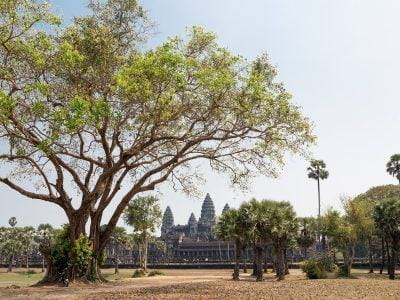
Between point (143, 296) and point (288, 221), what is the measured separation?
23.9 m

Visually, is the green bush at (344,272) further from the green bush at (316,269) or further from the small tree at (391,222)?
the small tree at (391,222)

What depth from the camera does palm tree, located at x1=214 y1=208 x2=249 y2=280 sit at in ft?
144

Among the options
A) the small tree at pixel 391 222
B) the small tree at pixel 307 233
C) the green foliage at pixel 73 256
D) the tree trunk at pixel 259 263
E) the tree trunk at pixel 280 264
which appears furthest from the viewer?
the small tree at pixel 307 233

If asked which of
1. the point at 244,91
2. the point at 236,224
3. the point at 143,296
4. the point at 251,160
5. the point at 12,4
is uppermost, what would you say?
the point at 12,4

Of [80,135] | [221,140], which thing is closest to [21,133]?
[80,135]

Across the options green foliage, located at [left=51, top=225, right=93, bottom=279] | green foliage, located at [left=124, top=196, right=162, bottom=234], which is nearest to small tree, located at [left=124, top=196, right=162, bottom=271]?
green foliage, located at [left=124, top=196, right=162, bottom=234]

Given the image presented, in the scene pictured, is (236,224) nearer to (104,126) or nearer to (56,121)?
(104,126)

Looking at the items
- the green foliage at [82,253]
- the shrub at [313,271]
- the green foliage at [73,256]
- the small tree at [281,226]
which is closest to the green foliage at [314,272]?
the shrub at [313,271]

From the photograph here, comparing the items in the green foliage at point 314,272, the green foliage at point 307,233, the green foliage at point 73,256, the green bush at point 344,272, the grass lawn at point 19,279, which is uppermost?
the green foliage at point 307,233

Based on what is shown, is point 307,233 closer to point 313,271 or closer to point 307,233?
point 307,233

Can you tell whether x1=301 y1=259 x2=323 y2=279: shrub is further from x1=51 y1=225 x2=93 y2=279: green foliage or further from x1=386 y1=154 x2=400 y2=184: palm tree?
x1=386 y1=154 x2=400 y2=184: palm tree

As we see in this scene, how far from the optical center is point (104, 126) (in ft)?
100

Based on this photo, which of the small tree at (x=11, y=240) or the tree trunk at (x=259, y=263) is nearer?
the tree trunk at (x=259, y=263)

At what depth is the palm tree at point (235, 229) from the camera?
43969 mm
